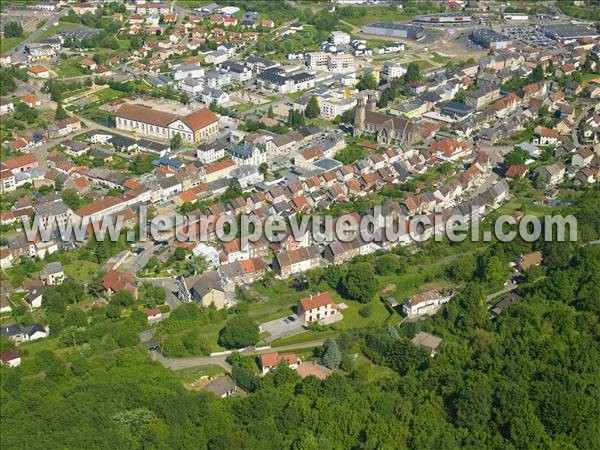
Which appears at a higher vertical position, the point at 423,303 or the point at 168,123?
Answer: the point at 168,123

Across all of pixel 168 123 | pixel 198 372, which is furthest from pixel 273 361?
pixel 168 123

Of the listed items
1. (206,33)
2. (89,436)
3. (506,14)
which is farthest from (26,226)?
(506,14)

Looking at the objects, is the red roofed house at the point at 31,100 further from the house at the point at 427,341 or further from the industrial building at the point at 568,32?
the industrial building at the point at 568,32

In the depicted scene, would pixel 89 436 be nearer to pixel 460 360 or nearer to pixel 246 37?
pixel 460 360

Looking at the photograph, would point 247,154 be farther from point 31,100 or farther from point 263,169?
point 31,100

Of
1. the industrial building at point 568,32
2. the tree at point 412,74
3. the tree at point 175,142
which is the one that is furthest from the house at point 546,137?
the industrial building at point 568,32

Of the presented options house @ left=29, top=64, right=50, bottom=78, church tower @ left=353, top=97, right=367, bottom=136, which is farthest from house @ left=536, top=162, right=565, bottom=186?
house @ left=29, top=64, right=50, bottom=78
